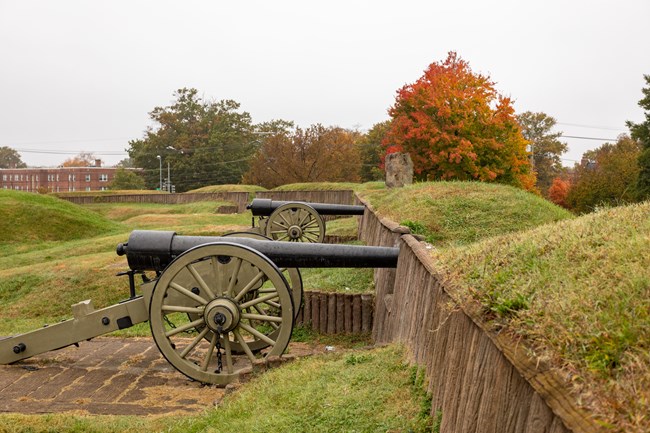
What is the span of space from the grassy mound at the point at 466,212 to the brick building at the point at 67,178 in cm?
9232

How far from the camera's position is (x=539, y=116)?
59500 mm

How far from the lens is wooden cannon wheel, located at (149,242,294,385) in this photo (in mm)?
6344

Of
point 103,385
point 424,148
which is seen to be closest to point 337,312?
point 103,385

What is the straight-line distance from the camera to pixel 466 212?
37.5 ft

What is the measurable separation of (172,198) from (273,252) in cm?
3578

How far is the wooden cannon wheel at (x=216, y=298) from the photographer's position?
6344 mm

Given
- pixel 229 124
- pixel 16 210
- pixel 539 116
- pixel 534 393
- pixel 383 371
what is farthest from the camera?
pixel 229 124

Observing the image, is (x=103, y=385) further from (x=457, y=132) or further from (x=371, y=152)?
(x=371, y=152)

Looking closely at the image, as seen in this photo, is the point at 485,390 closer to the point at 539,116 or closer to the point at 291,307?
the point at 291,307

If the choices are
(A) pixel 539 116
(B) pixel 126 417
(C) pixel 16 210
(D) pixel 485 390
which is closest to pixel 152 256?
(B) pixel 126 417

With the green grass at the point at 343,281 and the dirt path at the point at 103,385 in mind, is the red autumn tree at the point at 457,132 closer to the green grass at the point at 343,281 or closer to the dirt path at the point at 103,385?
the green grass at the point at 343,281

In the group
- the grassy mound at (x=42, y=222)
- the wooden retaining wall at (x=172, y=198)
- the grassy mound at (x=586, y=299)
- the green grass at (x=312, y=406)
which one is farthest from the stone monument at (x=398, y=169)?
the wooden retaining wall at (x=172, y=198)

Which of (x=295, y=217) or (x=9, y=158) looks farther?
(x=9, y=158)

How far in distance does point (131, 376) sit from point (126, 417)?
1.61 m
